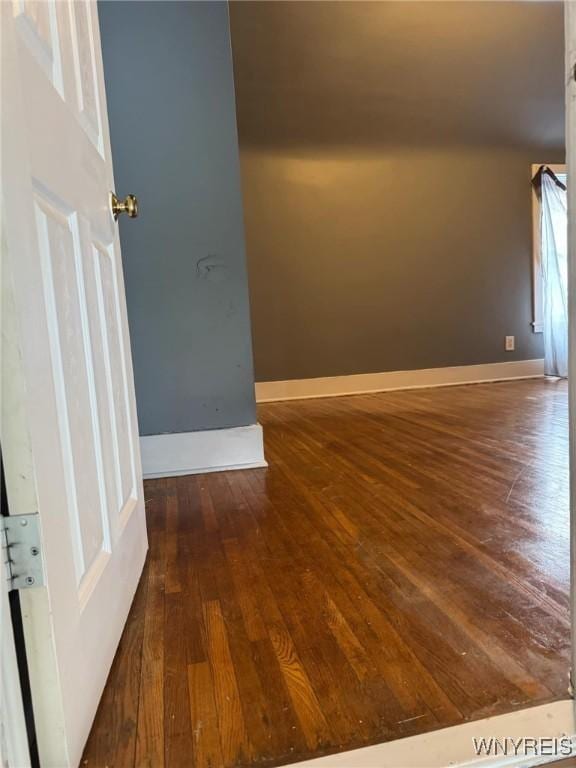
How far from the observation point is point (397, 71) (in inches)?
115

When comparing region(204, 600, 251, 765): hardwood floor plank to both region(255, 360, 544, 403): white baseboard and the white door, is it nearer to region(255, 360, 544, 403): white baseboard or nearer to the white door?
the white door

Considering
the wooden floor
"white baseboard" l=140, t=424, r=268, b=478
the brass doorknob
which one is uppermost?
the brass doorknob

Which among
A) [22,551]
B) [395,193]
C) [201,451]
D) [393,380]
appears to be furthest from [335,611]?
[395,193]

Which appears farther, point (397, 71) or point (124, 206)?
point (397, 71)

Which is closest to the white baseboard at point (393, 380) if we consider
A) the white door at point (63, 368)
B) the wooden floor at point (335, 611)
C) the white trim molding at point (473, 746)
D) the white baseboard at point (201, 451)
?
the white baseboard at point (201, 451)

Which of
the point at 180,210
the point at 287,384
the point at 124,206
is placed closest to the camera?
the point at 124,206

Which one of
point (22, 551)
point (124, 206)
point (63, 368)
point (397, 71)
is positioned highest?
point (397, 71)

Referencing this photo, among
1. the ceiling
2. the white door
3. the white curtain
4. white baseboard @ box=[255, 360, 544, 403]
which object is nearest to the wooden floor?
the white door

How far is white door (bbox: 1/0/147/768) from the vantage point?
52 centimetres

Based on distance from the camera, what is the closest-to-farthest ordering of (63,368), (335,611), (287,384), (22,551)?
(22,551), (63,368), (335,611), (287,384)

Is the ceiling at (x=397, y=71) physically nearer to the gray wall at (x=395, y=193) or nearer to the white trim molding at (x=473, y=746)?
the gray wall at (x=395, y=193)

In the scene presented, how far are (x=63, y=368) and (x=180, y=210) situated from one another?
1.39 meters

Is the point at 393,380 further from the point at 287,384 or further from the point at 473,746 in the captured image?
the point at 473,746
